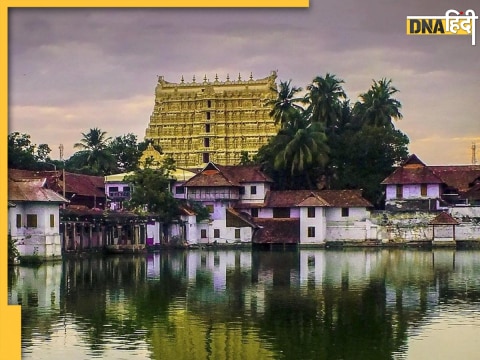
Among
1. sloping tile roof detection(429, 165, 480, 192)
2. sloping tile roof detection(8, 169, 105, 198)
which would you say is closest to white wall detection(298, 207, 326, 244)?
sloping tile roof detection(429, 165, 480, 192)

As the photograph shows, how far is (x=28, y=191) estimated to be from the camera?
1259 inches

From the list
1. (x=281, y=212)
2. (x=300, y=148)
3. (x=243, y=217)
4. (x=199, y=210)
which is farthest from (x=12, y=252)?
(x=300, y=148)

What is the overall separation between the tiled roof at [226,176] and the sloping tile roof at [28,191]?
15481mm

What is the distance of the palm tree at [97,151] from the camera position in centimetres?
5875

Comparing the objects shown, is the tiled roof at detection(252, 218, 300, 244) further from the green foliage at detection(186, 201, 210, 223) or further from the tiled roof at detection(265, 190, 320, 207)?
the green foliage at detection(186, 201, 210, 223)

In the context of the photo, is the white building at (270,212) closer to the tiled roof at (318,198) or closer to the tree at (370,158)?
the tiled roof at (318,198)

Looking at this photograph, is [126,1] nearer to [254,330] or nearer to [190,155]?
[254,330]

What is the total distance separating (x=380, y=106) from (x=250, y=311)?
33417mm

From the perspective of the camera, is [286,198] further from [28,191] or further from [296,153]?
[28,191]

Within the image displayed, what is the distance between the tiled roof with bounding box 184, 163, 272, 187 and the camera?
4769 centimetres

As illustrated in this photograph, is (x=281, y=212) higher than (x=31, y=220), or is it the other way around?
(x=281, y=212)

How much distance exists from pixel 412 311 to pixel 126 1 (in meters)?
7.95

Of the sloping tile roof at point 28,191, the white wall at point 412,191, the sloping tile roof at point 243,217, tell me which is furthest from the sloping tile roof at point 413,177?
the sloping tile roof at point 28,191

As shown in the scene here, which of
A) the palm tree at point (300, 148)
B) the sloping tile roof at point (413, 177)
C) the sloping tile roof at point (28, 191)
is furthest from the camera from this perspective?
the palm tree at point (300, 148)
